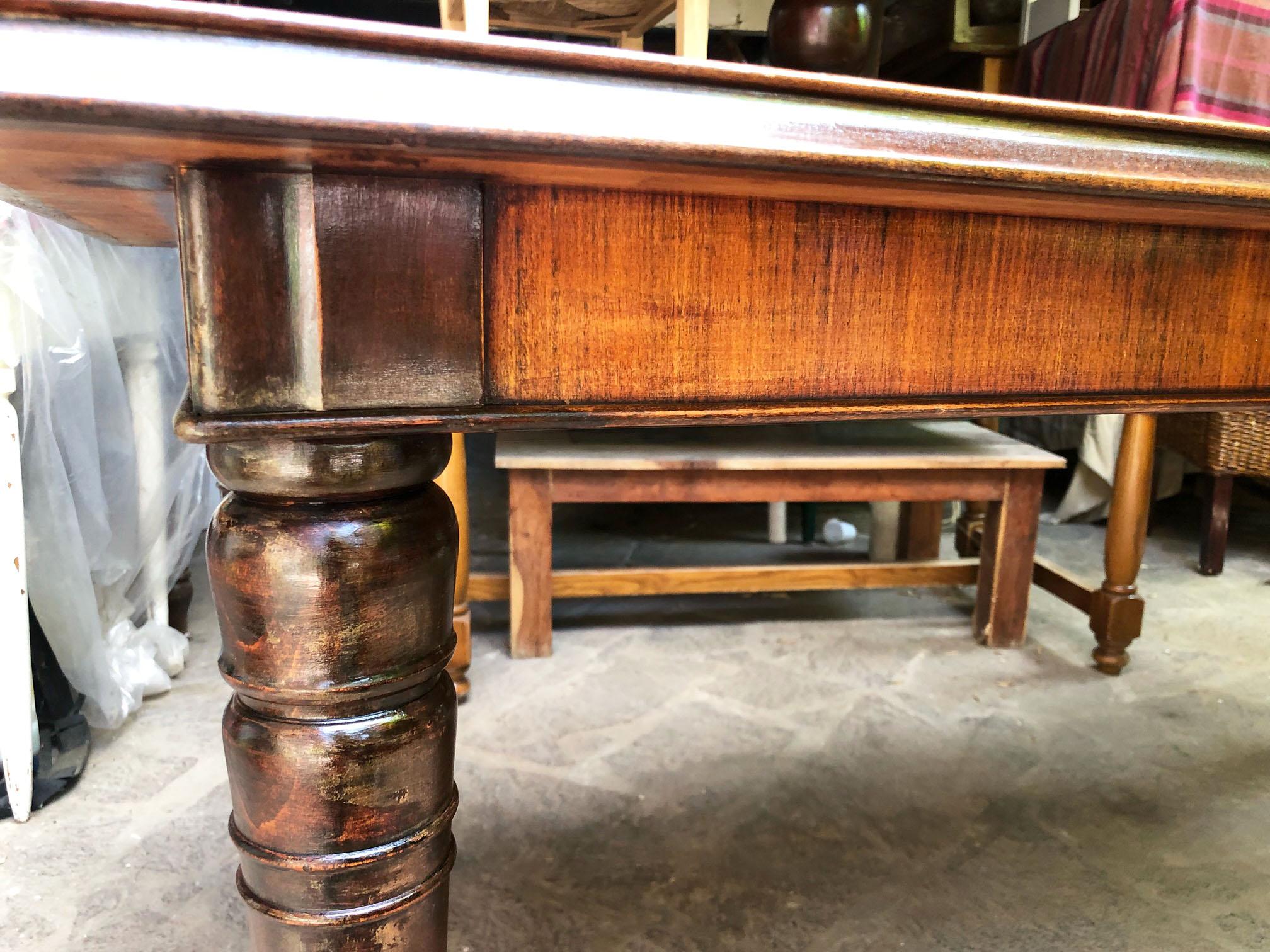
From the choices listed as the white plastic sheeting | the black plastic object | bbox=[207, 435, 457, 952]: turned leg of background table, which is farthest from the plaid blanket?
the black plastic object

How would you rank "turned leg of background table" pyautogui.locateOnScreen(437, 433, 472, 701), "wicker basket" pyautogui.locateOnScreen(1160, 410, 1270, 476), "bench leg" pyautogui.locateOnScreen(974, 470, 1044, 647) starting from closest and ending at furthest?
"turned leg of background table" pyautogui.locateOnScreen(437, 433, 472, 701), "bench leg" pyautogui.locateOnScreen(974, 470, 1044, 647), "wicker basket" pyautogui.locateOnScreen(1160, 410, 1270, 476)

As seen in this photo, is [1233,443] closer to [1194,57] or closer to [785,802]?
[1194,57]

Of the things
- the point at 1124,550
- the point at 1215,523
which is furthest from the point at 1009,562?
the point at 1215,523

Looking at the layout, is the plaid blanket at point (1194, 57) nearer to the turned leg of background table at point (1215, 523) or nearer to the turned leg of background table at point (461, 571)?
the turned leg of background table at point (1215, 523)

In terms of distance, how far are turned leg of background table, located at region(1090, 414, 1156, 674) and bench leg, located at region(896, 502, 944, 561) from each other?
1.81ft

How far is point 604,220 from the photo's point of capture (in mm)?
518

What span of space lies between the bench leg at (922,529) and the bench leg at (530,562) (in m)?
1.12

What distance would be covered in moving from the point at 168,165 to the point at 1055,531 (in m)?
3.14

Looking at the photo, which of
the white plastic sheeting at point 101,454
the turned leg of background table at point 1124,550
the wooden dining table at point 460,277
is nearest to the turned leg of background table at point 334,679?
the wooden dining table at point 460,277

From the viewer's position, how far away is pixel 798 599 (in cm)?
240

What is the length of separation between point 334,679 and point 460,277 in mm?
251

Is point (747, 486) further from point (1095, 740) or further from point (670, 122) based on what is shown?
point (670, 122)

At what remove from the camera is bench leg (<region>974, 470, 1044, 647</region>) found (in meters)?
1.99

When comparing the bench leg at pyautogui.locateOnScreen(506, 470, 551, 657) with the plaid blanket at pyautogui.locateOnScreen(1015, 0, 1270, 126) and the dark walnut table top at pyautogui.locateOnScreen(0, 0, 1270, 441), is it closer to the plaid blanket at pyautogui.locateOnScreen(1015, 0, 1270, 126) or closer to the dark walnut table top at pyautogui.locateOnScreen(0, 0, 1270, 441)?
the dark walnut table top at pyautogui.locateOnScreen(0, 0, 1270, 441)
